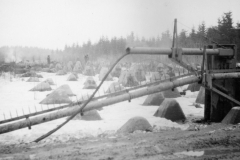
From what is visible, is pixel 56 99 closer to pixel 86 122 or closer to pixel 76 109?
pixel 86 122

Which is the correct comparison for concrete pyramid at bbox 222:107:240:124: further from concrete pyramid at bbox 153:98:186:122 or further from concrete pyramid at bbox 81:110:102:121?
concrete pyramid at bbox 81:110:102:121

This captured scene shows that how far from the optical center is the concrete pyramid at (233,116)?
7.47 m

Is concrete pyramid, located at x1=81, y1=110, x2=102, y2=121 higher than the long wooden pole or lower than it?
lower

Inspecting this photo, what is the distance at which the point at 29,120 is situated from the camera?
17.3 ft

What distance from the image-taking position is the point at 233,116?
7496 mm

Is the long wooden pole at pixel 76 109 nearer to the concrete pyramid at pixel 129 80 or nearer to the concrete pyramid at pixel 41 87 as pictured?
the concrete pyramid at pixel 41 87

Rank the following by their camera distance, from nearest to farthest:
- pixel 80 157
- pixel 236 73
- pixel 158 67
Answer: pixel 80 157 → pixel 236 73 → pixel 158 67

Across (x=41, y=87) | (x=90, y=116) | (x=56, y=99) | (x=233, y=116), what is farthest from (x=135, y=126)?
(x=41, y=87)

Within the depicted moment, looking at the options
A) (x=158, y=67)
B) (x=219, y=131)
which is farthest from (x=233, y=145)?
(x=158, y=67)

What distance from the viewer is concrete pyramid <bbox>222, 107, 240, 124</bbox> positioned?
7.47 metres

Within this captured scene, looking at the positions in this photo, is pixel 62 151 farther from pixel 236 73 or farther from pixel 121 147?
pixel 236 73

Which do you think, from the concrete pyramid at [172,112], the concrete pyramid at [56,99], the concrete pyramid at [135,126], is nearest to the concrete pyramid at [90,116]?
the concrete pyramid at [135,126]

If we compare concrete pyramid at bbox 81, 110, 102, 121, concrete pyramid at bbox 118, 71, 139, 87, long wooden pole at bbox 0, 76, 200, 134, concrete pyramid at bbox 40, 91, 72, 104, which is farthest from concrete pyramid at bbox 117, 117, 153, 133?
concrete pyramid at bbox 118, 71, 139, 87

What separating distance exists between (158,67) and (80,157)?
75.4ft
